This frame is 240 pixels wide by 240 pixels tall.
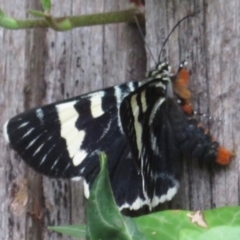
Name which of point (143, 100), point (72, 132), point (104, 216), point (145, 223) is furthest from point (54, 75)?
point (104, 216)

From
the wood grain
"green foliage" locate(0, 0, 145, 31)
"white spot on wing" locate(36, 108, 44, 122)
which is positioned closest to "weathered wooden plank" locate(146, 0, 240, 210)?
the wood grain

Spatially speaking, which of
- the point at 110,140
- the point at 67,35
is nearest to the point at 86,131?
the point at 110,140

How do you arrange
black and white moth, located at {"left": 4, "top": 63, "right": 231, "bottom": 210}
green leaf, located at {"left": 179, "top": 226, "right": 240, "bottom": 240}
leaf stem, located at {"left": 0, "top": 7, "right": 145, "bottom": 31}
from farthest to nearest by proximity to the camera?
leaf stem, located at {"left": 0, "top": 7, "right": 145, "bottom": 31} → black and white moth, located at {"left": 4, "top": 63, "right": 231, "bottom": 210} → green leaf, located at {"left": 179, "top": 226, "right": 240, "bottom": 240}

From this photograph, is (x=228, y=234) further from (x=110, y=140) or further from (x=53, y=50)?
(x=53, y=50)

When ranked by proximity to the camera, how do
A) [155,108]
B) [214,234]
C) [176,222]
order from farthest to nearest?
[155,108]
[176,222]
[214,234]

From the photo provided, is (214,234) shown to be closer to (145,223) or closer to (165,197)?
(145,223)

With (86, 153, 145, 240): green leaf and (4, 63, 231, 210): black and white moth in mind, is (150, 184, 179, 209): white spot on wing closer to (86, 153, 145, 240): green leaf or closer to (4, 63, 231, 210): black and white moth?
(4, 63, 231, 210): black and white moth

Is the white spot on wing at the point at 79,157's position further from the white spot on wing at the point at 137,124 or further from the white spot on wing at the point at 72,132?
the white spot on wing at the point at 137,124

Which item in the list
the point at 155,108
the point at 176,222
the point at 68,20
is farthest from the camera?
the point at 68,20
